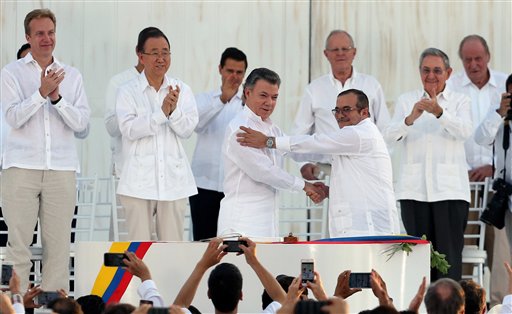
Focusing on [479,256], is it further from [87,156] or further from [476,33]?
[87,156]

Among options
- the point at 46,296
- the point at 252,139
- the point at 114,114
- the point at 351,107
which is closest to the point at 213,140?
the point at 114,114

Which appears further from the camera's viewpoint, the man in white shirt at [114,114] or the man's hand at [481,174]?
the man's hand at [481,174]

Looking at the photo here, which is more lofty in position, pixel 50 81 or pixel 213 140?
pixel 50 81

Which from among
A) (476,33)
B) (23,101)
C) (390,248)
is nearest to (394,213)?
(390,248)

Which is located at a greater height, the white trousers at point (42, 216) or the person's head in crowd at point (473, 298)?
the white trousers at point (42, 216)

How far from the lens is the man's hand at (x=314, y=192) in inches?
415

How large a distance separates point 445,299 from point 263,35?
6.79 metres

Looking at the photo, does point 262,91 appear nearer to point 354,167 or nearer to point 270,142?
point 270,142

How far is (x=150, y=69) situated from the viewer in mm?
11039

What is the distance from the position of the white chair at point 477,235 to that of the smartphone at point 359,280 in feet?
10.9

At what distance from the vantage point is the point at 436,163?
11836 mm

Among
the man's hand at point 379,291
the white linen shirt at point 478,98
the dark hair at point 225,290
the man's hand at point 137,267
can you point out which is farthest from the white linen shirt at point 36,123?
the man's hand at point 379,291

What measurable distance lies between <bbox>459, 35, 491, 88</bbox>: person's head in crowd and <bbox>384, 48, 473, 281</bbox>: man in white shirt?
82cm

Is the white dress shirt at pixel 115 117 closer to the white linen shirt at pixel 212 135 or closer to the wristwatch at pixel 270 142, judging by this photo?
the white linen shirt at pixel 212 135
